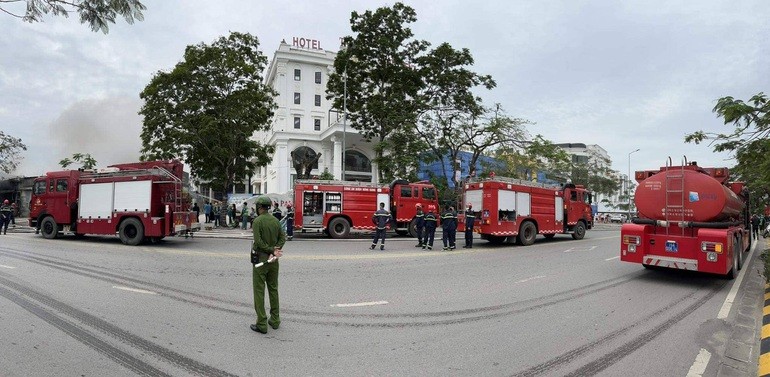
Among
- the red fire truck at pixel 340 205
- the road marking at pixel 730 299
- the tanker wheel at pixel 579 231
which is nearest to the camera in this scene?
the road marking at pixel 730 299

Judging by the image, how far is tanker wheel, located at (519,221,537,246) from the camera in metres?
17.2

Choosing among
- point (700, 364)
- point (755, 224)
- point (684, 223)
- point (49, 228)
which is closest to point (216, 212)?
point (49, 228)

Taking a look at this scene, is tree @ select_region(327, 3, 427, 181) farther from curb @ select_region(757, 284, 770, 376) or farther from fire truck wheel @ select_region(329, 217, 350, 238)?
curb @ select_region(757, 284, 770, 376)

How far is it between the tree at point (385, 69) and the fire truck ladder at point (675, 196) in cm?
1773

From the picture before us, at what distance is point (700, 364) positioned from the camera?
14.9 ft

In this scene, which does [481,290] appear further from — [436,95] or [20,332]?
[436,95]

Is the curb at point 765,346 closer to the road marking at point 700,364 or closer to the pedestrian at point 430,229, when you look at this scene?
the road marking at point 700,364

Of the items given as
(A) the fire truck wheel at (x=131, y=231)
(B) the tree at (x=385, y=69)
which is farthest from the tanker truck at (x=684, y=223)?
(B) the tree at (x=385, y=69)

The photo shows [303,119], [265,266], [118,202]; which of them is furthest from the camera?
[303,119]

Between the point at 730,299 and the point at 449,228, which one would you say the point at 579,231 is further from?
the point at 730,299

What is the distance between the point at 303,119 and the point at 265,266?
4652 centimetres

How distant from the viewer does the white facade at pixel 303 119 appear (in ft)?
150

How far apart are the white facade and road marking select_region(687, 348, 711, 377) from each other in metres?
38.9

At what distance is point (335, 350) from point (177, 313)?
276cm
